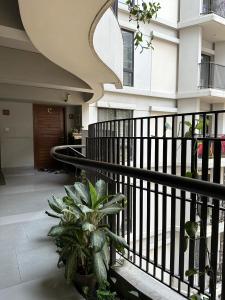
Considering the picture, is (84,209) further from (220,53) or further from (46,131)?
(220,53)

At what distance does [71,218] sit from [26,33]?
2.30 m

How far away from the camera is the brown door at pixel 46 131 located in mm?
7988

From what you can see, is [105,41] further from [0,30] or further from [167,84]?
[167,84]

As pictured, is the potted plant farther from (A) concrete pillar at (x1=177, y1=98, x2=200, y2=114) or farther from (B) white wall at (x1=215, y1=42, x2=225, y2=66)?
(B) white wall at (x1=215, y1=42, x2=225, y2=66)

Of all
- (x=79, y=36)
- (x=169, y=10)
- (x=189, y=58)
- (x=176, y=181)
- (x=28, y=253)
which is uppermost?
(x=169, y=10)

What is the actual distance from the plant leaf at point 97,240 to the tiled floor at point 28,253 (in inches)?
16.3

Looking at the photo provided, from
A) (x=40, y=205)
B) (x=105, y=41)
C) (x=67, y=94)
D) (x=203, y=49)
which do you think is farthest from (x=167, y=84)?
(x=40, y=205)

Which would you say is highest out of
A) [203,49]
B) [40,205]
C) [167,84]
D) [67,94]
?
A: [203,49]

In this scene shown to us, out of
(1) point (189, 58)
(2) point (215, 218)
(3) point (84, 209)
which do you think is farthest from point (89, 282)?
(1) point (189, 58)

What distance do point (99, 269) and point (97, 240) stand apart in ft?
0.60

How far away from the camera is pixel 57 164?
8359 mm

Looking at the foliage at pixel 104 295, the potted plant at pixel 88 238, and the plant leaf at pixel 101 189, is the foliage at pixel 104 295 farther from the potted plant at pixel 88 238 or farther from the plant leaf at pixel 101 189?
the plant leaf at pixel 101 189

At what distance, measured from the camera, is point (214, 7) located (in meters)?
10.8

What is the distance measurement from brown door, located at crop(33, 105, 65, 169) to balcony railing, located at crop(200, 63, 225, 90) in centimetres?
635
